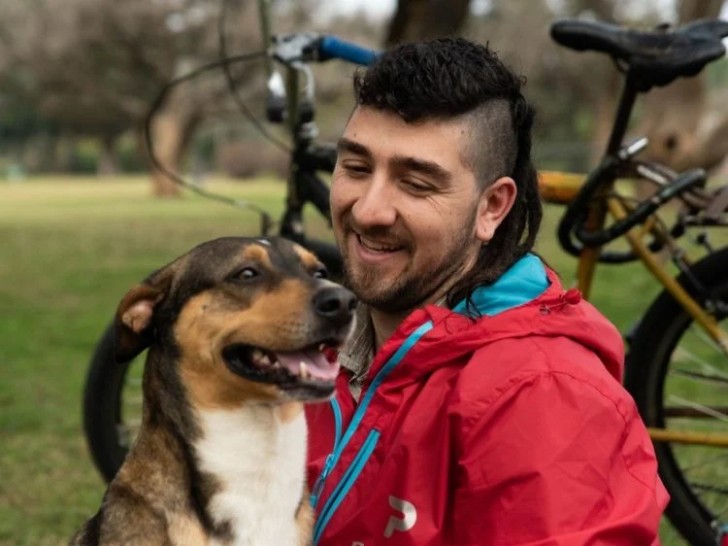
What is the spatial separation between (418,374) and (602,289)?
8261 millimetres

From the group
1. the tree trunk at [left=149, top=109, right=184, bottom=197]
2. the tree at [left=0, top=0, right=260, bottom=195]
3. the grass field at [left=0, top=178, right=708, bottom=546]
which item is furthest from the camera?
the tree trunk at [left=149, top=109, right=184, bottom=197]

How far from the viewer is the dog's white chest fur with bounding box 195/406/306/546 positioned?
8.66 ft

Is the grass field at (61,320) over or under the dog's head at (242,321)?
under

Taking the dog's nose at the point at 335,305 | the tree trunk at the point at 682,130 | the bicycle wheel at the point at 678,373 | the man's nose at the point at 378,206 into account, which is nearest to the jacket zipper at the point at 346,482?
the dog's nose at the point at 335,305

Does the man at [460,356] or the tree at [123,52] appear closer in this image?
the man at [460,356]

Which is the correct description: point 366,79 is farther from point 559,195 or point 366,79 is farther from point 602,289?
point 602,289

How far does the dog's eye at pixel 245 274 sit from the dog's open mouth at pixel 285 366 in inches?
8.6

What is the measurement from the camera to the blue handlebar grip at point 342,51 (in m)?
4.15

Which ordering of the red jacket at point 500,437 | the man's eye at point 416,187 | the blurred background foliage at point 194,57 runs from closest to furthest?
the red jacket at point 500,437 < the man's eye at point 416,187 < the blurred background foliage at point 194,57

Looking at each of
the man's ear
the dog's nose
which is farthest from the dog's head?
the man's ear

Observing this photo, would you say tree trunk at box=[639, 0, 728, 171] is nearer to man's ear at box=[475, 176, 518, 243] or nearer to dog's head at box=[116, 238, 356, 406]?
man's ear at box=[475, 176, 518, 243]

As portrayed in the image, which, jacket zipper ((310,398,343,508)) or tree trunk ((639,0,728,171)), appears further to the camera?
tree trunk ((639,0,728,171))

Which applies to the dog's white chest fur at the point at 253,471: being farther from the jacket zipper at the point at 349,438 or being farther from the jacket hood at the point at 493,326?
the jacket hood at the point at 493,326

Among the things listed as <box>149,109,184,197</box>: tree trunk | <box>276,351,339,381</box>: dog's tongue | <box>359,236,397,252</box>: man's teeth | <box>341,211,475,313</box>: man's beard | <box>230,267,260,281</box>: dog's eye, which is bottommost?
<box>149,109,184,197</box>: tree trunk
